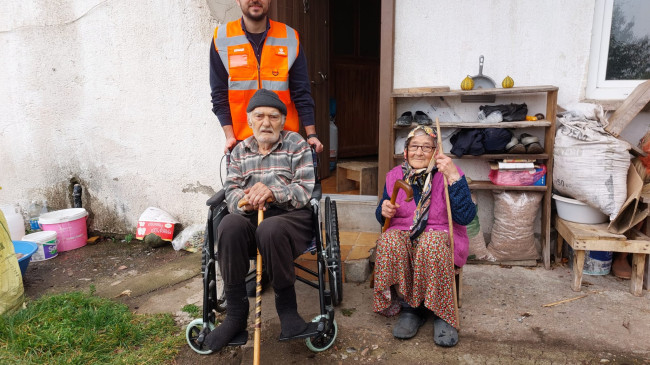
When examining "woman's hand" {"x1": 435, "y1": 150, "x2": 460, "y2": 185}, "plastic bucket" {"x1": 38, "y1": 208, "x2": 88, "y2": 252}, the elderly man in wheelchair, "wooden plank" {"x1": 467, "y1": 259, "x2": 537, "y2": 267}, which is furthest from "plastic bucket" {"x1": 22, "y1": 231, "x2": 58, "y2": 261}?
"wooden plank" {"x1": 467, "y1": 259, "x2": 537, "y2": 267}

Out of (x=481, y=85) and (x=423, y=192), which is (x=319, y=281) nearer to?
(x=423, y=192)

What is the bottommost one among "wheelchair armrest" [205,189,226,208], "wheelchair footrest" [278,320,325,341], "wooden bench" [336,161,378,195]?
"wheelchair footrest" [278,320,325,341]

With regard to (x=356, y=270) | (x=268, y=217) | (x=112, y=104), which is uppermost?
(x=112, y=104)

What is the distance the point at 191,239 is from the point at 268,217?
2134 millimetres

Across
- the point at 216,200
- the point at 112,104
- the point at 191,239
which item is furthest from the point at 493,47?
the point at 112,104

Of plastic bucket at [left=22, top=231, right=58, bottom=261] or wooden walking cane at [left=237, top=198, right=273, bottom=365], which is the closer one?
wooden walking cane at [left=237, top=198, right=273, bottom=365]

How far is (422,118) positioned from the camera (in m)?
3.74

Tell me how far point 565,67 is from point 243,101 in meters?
2.66

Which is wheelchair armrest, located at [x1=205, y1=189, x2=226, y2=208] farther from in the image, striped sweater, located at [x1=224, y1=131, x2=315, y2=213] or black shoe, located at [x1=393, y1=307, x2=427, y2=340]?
black shoe, located at [x1=393, y1=307, x2=427, y2=340]

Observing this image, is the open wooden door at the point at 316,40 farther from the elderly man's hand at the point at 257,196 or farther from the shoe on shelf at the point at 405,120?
the elderly man's hand at the point at 257,196

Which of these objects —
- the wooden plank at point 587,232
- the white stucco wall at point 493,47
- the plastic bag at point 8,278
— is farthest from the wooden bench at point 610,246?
the plastic bag at point 8,278

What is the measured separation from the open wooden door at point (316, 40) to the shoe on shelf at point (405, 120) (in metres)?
1.22

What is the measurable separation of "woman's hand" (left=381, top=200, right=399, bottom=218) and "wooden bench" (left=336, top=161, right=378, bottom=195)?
1799 mm

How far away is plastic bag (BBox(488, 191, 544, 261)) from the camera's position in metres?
3.53
